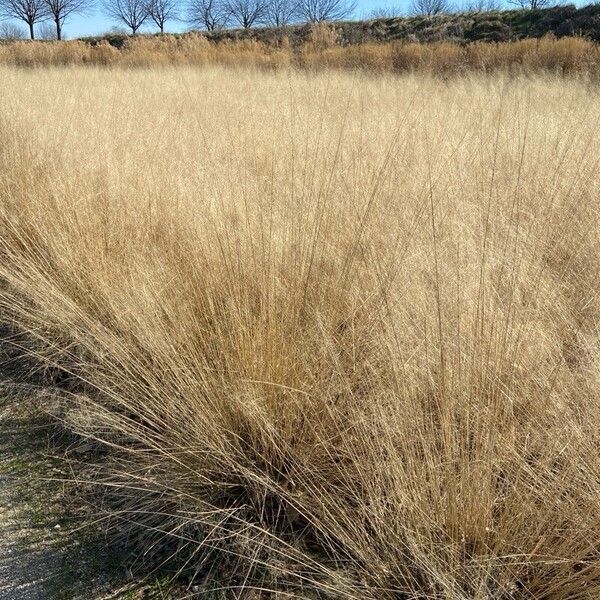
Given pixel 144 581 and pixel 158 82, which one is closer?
pixel 144 581

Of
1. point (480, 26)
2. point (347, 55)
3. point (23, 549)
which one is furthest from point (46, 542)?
point (480, 26)

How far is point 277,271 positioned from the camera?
2.24 m

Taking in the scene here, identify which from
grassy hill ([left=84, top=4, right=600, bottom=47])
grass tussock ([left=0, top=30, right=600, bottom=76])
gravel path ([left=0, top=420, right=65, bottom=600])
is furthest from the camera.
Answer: grassy hill ([left=84, top=4, right=600, bottom=47])

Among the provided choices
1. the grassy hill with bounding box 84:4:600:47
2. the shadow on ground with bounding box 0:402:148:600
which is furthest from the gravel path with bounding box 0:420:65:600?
the grassy hill with bounding box 84:4:600:47

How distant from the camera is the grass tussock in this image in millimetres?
10016

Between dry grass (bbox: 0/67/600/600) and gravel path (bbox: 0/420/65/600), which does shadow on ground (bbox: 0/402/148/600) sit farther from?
dry grass (bbox: 0/67/600/600)

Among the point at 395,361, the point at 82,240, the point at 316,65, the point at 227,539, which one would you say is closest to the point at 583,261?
the point at 395,361

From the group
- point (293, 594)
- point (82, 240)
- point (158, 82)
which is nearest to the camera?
point (293, 594)

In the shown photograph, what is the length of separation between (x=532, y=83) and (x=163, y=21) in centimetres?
4826

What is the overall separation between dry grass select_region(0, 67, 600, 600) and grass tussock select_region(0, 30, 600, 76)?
717 cm

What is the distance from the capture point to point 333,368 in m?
1.92

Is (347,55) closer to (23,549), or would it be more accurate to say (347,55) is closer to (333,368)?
(333,368)

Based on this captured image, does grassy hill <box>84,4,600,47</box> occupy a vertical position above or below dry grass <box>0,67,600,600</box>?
above

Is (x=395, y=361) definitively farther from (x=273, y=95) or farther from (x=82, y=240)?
(x=273, y=95)
